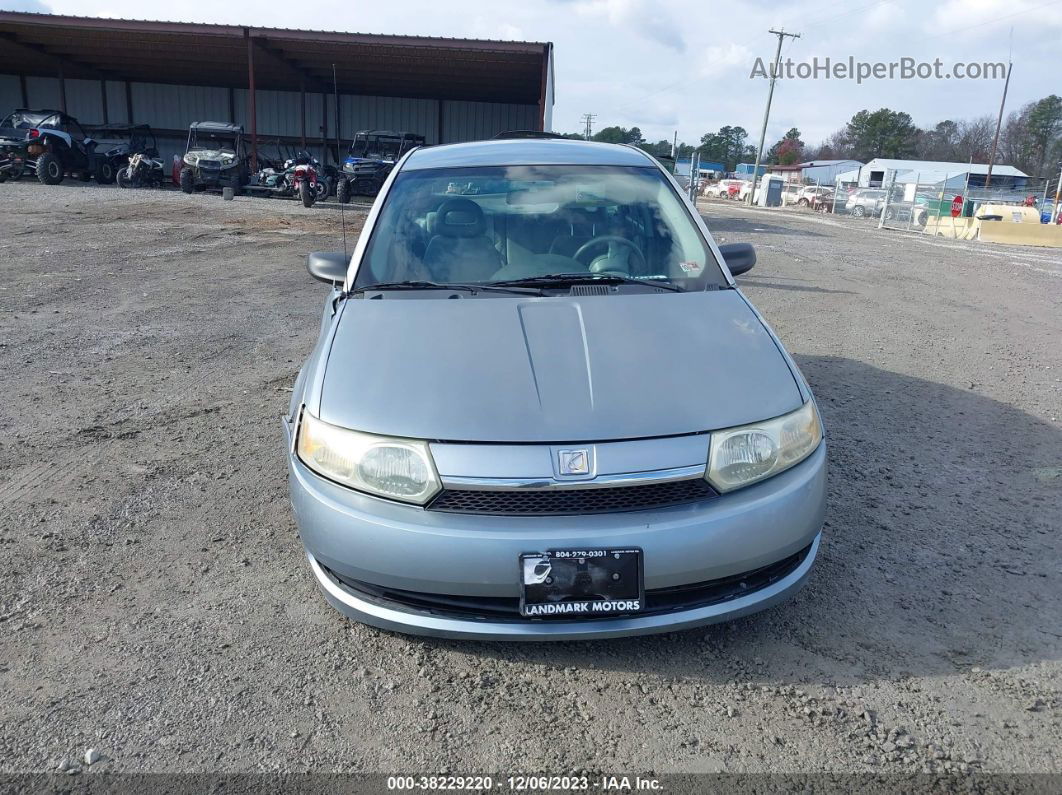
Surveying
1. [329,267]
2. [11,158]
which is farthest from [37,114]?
[329,267]

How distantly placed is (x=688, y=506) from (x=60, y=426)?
3809mm

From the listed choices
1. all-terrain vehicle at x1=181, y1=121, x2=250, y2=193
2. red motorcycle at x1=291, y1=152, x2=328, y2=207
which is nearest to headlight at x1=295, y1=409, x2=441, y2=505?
red motorcycle at x1=291, y1=152, x2=328, y2=207

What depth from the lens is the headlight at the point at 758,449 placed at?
Answer: 2.28 meters

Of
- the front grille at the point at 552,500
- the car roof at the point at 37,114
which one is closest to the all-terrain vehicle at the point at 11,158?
the car roof at the point at 37,114

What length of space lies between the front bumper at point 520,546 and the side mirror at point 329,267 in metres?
1.28

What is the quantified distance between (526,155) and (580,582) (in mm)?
2468

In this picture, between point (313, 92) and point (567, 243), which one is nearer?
point (567, 243)

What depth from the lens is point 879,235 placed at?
20000 mm

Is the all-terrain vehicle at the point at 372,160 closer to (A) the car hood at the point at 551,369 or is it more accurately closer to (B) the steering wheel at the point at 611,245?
(B) the steering wheel at the point at 611,245

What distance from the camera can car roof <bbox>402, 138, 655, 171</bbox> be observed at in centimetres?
375

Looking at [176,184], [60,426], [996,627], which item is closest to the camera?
[996,627]

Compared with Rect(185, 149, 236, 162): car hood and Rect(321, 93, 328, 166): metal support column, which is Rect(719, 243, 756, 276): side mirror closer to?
Rect(185, 149, 236, 162): car hood

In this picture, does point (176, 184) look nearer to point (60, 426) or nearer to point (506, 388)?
point (60, 426)

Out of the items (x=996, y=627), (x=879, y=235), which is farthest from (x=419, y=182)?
(x=879, y=235)
